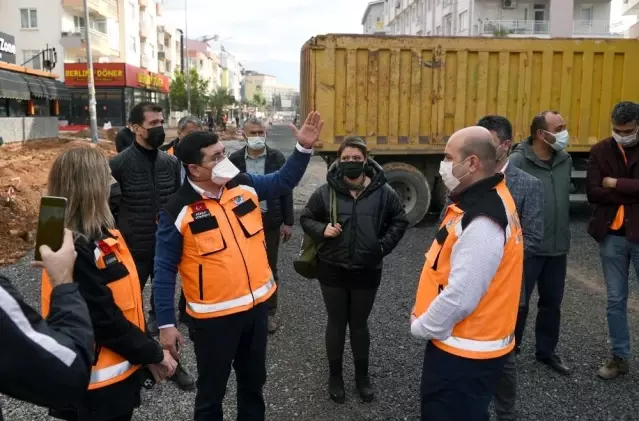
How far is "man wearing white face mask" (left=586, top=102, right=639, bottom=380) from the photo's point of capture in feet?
13.5

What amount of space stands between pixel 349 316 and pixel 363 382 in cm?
46

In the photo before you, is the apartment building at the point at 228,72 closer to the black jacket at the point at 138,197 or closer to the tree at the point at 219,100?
the tree at the point at 219,100

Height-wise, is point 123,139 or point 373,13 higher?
point 373,13

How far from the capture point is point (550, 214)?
419 cm

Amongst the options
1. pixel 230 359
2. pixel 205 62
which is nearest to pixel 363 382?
pixel 230 359

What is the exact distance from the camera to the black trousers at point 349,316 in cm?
389

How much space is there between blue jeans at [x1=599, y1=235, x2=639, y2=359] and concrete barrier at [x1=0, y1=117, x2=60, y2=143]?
879 inches

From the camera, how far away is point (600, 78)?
9578mm

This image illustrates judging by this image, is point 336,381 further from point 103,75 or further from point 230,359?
point 103,75

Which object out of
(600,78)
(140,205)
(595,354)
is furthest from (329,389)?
(600,78)


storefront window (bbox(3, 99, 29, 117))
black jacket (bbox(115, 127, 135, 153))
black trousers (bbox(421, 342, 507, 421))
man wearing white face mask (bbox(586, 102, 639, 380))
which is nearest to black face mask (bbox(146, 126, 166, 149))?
black jacket (bbox(115, 127, 135, 153))

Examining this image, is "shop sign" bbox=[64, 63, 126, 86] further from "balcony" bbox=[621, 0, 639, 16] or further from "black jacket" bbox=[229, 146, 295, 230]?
"balcony" bbox=[621, 0, 639, 16]

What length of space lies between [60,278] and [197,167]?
1.36 m

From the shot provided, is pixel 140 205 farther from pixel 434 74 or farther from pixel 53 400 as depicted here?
pixel 434 74
